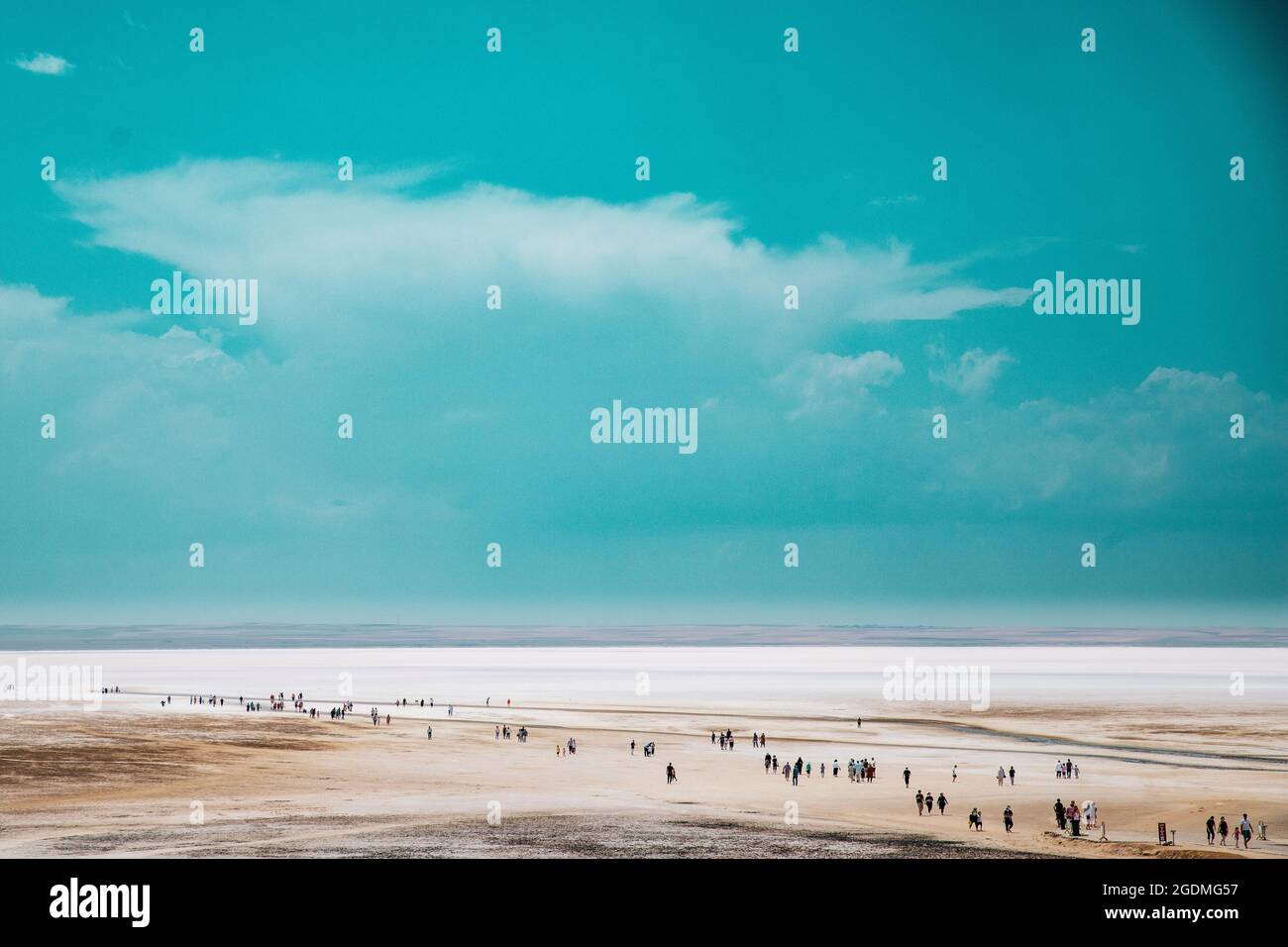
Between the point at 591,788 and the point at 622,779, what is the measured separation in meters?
3.09

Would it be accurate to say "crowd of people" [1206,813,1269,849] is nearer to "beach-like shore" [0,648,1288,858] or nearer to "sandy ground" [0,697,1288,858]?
"beach-like shore" [0,648,1288,858]

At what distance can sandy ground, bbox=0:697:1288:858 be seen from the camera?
33.7 metres

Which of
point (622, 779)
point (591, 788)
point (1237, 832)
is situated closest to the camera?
point (1237, 832)

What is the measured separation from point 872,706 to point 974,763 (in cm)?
3574

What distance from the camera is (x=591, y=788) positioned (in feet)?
149

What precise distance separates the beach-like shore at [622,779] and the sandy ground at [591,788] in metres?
0.17

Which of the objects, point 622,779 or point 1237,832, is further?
point 622,779

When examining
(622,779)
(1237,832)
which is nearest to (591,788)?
(622,779)

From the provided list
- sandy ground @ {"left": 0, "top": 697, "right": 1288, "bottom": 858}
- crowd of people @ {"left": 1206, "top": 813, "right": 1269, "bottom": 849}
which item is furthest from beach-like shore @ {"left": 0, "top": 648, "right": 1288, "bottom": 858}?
crowd of people @ {"left": 1206, "top": 813, "right": 1269, "bottom": 849}

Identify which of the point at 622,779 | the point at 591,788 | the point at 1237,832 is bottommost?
the point at 622,779

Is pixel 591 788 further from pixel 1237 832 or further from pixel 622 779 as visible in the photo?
pixel 1237 832

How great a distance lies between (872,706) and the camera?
3460 inches
